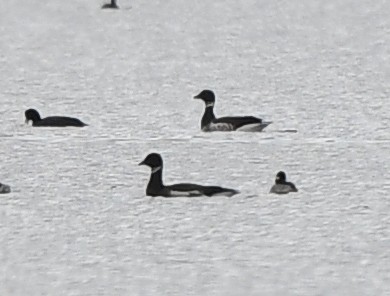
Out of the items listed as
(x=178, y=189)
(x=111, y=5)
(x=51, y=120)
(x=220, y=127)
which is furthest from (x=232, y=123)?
(x=111, y=5)

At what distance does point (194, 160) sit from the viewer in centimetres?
1252

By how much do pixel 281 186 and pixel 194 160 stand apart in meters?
1.88

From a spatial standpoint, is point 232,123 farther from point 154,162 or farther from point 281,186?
point 281,186

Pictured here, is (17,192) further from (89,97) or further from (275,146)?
(89,97)

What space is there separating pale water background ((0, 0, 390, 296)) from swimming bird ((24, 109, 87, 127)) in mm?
147

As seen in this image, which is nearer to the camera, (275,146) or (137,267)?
(137,267)

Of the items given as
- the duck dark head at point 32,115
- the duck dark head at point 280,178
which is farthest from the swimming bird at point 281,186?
the duck dark head at point 32,115

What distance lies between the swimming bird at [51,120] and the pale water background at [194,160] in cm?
15

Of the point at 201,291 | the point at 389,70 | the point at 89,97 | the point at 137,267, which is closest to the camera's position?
the point at 201,291

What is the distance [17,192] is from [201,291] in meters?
3.33

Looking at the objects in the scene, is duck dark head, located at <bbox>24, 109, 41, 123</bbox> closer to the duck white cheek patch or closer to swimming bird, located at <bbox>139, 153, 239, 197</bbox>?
the duck white cheek patch

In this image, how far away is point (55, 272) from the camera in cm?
839

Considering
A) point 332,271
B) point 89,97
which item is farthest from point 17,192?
point 89,97

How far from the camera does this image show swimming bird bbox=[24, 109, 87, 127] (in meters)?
14.8
